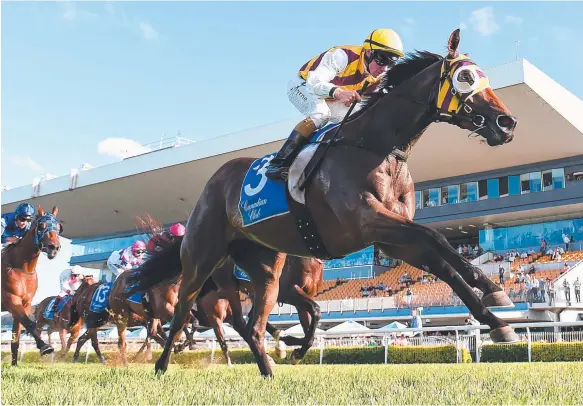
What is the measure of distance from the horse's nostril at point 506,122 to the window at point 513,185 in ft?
86.5

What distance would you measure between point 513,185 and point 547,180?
1528mm

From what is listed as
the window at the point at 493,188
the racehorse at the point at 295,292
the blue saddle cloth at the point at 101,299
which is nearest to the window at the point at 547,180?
the window at the point at 493,188

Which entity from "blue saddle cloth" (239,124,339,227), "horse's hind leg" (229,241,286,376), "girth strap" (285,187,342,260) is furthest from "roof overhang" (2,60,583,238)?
"girth strap" (285,187,342,260)

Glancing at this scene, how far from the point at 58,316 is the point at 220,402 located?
1198 cm

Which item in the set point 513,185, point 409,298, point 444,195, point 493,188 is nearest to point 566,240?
point 513,185

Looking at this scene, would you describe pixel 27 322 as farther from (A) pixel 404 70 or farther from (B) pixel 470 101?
(B) pixel 470 101

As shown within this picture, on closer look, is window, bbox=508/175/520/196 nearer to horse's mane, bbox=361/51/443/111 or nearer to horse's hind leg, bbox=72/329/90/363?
horse's hind leg, bbox=72/329/90/363

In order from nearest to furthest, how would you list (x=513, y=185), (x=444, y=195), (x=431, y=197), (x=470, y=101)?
(x=470, y=101) → (x=513, y=185) → (x=444, y=195) → (x=431, y=197)

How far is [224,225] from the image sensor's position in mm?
5348

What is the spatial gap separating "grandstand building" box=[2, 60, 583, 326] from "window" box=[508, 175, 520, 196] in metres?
0.05

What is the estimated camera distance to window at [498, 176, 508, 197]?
28.8m

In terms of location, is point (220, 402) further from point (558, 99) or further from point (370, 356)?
point (558, 99)

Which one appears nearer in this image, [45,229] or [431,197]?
[45,229]

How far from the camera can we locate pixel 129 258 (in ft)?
39.9
